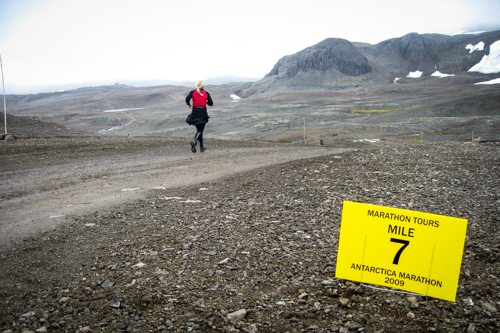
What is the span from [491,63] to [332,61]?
45330 millimetres

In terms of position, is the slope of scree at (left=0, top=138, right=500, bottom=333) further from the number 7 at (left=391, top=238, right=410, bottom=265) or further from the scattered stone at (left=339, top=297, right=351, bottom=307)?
the number 7 at (left=391, top=238, right=410, bottom=265)

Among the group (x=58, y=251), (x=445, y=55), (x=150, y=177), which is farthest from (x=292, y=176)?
(x=445, y=55)

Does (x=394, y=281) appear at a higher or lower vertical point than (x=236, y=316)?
higher

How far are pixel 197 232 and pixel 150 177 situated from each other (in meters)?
3.75

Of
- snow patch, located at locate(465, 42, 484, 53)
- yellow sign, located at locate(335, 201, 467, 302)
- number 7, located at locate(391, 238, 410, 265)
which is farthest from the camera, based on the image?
snow patch, located at locate(465, 42, 484, 53)

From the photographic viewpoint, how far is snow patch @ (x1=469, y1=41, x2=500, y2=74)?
9388 cm

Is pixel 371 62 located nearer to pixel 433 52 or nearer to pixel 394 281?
pixel 433 52

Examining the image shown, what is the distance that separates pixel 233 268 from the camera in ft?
13.0

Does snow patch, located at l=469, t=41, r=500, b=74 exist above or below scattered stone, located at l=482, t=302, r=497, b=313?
above

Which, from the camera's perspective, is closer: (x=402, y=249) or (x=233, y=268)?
(x=402, y=249)

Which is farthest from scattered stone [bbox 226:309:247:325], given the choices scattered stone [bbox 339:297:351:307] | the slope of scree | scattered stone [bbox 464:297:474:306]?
scattered stone [bbox 464:297:474:306]

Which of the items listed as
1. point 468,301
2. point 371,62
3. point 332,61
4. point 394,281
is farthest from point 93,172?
point 371,62

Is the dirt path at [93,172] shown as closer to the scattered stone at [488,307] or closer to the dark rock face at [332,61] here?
the scattered stone at [488,307]

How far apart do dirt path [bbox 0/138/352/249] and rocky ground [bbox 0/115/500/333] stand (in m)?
0.60
